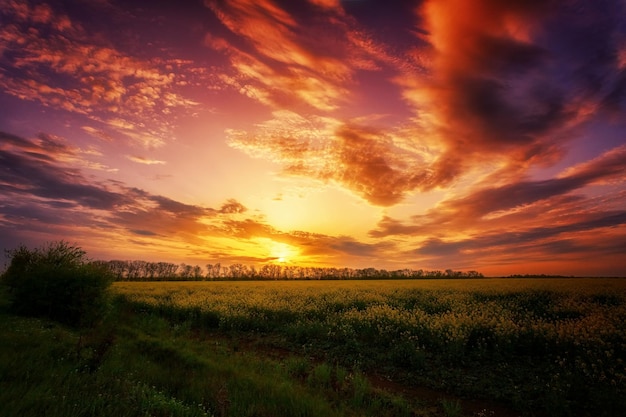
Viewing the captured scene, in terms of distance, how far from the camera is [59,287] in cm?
1334

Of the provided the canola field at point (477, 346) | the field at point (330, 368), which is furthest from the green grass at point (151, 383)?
the canola field at point (477, 346)

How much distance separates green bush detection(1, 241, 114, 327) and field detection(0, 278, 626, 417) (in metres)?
0.84

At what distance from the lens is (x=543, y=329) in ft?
39.9

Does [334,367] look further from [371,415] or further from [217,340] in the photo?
[217,340]

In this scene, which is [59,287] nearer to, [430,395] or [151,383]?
[151,383]

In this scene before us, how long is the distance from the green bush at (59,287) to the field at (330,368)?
842 millimetres

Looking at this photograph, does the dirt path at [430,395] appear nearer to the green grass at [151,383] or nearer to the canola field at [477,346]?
the canola field at [477,346]

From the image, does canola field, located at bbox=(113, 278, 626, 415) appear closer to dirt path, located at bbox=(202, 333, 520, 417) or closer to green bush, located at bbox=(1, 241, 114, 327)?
dirt path, located at bbox=(202, 333, 520, 417)

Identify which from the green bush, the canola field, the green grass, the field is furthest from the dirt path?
the green bush

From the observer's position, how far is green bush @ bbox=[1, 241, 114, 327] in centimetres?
1309

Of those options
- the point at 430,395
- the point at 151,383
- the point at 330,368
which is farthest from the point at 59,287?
the point at 430,395

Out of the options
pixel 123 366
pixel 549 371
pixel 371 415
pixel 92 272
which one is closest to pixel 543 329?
pixel 549 371

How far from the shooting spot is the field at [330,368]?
5773mm

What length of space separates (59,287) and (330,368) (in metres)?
11.8
